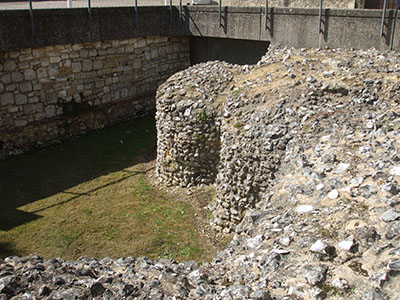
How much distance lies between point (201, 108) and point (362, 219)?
185 inches

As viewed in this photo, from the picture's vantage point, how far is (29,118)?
1052 centimetres

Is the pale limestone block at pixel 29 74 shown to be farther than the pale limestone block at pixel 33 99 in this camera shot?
No

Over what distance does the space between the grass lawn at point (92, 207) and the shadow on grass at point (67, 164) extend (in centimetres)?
2

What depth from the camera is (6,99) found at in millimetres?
10023

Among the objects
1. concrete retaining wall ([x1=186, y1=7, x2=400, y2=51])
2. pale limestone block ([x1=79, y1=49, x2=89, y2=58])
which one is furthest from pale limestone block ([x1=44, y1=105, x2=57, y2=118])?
concrete retaining wall ([x1=186, y1=7, x2=400, y2=51])

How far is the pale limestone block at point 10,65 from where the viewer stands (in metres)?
9.88

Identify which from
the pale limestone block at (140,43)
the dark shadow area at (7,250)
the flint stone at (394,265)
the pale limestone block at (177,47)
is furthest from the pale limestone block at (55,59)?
the flint stone at (394,265)

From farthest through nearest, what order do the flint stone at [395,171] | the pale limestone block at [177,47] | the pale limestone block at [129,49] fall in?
1. the pale limestone block at [177,47]
2. the pale limestone block at [129,49]
3. the flint stone at [395,171]

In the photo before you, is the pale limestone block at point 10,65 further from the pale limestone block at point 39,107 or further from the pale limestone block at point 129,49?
the pale limestone block at point 129,49

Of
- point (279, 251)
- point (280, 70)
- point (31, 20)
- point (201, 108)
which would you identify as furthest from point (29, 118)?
point (279, 251)

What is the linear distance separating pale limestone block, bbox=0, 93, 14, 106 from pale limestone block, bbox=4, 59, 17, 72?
0.54 metres

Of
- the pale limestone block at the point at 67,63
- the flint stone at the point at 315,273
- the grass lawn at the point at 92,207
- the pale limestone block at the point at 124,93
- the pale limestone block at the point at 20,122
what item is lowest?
the grass lawn at the point at 92,207

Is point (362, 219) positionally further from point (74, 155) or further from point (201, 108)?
point (74, 155)

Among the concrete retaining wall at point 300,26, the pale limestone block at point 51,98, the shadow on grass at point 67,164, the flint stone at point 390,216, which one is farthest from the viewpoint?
the pale limestone block at point 51,98
